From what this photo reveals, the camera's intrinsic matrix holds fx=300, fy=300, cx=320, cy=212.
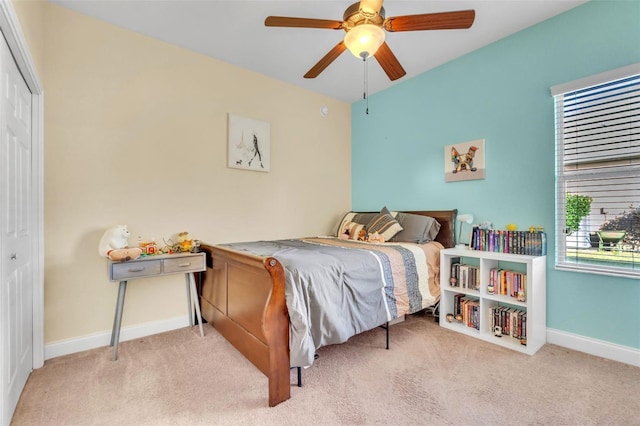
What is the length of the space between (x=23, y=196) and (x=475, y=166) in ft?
11.7

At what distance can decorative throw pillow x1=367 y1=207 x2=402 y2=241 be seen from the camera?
3186mm

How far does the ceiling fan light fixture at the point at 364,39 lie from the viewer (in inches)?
68.1

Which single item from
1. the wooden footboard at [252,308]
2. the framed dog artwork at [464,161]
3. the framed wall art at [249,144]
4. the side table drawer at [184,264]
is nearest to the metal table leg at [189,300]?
the wooden footboard at [252,308]

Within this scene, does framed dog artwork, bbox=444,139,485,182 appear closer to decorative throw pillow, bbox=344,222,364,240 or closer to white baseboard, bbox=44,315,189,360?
decorative throw pillow, bbox=344,222,364,240

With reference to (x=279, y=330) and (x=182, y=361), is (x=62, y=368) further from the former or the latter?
(x=279, y=330)

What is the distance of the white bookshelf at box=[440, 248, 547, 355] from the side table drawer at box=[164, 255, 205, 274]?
219 centimetres

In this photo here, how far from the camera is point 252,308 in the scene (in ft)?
6.52

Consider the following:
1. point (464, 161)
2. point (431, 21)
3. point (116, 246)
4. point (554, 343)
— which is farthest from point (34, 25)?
Answer: point (554, 343)

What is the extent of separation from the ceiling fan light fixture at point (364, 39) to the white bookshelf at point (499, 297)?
6.16 feet

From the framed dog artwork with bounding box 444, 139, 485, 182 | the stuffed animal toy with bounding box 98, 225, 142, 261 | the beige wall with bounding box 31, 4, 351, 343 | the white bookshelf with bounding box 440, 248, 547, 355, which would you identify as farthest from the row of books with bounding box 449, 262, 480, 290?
the stuffed animal toy with bounding box 98, 225, 142, 261

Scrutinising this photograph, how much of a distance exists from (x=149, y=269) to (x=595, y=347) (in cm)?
341

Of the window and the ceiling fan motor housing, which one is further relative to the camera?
the window

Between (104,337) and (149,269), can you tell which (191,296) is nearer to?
(149,269)

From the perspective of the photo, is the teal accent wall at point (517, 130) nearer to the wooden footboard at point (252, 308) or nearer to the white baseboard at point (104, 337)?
the wooden footboard at point (252, 308)
